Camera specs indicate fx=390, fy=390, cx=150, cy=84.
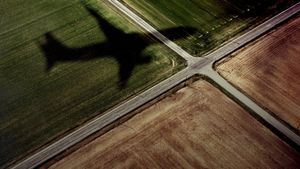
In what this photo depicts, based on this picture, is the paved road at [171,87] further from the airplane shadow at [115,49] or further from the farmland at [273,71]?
the airplane shadow at [115,49]

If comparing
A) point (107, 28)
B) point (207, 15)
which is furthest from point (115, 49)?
point (207, 15)

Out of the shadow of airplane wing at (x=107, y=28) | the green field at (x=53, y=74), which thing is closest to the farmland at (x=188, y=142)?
the green field at (x=53, y=74)

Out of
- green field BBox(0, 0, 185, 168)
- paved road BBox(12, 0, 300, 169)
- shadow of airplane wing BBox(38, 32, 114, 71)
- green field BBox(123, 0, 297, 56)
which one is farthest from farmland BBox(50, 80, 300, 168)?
shadow of airplane wing BBox(38, 32, 114, 71)

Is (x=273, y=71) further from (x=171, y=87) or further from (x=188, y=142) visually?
(x=188, y=142)

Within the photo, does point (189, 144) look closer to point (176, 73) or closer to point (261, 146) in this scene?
point (261, 146)

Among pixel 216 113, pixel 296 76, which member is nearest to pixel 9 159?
pixel 216 113

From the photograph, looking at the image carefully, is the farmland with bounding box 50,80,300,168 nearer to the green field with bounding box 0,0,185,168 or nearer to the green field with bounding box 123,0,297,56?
the green field with bounding box 0,0,185,168
